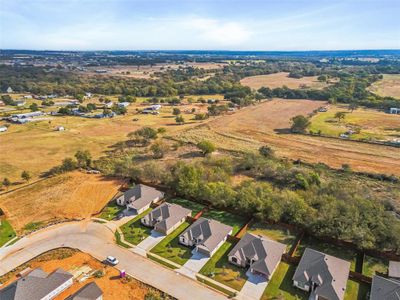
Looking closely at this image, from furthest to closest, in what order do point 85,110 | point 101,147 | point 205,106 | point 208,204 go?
point 205,106 < point 85,110 < point 101,147 < point 208,204

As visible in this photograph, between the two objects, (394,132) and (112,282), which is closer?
(112,282)

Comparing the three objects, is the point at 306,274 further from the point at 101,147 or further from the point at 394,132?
the point at 394,132

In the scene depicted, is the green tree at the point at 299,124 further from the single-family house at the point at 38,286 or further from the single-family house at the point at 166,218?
the single-family house at the point at 38,286

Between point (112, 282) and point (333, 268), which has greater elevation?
point (333, 268)

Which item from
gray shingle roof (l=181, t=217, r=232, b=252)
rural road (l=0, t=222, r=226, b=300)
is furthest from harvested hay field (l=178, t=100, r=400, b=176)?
rural road (l=0, t=222, r=226, b=300)

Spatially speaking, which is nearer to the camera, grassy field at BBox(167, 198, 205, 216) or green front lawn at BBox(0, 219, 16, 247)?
green front lawn at BBox(0, 219, 16, 247)

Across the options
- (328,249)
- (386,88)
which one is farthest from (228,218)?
(386,88)

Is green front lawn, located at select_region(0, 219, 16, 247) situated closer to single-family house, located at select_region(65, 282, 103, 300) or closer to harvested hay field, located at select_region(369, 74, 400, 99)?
single-family house, located at select_region(65, 282, 103, 300)

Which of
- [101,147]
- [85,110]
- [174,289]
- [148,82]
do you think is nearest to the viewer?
[174,289]

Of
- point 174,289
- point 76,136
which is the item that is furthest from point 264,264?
point 76,136
